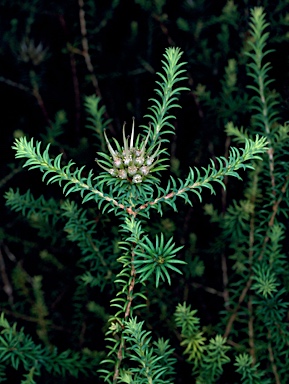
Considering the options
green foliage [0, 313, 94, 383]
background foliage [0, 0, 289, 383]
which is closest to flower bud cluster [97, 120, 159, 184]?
background foliage [0, 0, 289, 383]

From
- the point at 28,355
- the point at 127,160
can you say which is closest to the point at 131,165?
the point at 127,160

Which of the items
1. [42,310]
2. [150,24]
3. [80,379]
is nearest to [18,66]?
[150,24]

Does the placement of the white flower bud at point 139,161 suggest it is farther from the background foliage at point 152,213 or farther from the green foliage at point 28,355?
the green foliage at point 28,355

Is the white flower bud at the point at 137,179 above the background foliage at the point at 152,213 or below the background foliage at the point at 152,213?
below

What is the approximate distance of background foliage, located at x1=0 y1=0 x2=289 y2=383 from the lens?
0.83 metres

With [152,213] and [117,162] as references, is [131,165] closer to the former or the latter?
[117,162]

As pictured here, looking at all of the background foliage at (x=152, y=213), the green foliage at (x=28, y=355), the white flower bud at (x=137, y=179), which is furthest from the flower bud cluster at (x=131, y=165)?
the green foliage at (x=28, y=355)

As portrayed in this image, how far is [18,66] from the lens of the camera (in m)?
1.24

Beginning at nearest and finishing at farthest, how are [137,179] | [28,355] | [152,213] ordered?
[137,179] → [28,355] → [152,213]

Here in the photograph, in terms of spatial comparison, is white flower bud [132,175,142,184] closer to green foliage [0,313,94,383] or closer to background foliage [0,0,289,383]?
background foliage [0,0,289,383]

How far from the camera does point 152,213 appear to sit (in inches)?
38.1

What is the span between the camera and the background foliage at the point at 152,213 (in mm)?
828

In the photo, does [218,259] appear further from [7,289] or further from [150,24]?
[150,24]

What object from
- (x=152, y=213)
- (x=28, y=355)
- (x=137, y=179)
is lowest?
(x=28, y=355)
